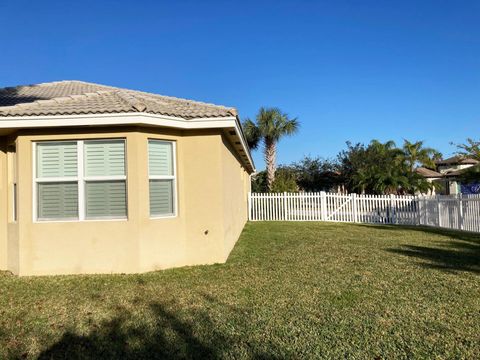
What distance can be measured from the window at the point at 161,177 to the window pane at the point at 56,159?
4.76ft

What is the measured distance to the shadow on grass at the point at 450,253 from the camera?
25.5ft

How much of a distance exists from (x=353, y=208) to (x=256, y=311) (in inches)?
654

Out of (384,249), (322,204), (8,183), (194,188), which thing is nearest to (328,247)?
(384,249)

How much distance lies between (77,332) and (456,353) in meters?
4.11

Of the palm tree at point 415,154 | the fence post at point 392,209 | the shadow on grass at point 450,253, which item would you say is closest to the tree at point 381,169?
the palm tree at point 415,154

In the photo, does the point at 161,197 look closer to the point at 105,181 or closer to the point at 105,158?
the point at 105,181

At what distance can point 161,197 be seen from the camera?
25.3 feet

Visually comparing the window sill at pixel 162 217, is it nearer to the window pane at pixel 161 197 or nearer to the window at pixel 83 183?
the window pane at pixel 161 197

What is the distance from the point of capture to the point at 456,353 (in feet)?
12.2

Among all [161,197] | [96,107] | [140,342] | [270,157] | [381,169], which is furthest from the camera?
[270,157]

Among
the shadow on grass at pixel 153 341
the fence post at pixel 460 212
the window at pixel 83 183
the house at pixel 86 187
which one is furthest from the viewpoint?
the fence post at pixel 460 212

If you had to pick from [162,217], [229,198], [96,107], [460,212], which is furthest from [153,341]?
[460,212]

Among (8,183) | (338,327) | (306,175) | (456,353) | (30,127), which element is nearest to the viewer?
(456,353)

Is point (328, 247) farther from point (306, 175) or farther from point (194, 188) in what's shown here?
point (306, 175)
